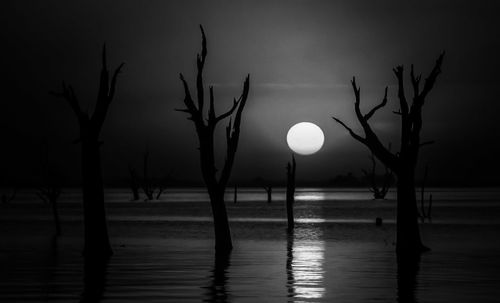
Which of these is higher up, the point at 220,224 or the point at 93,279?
the point at 220,224

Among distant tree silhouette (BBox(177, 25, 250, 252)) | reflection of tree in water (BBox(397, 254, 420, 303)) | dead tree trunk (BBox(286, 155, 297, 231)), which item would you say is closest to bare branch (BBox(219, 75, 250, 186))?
distant tree silhouette (BBox(177, 25, 250, 252))

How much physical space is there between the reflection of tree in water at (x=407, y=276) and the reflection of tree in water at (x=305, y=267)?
1.58 metres

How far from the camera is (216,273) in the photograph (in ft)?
66.8

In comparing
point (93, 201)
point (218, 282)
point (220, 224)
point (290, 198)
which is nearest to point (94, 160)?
point (93, 201)

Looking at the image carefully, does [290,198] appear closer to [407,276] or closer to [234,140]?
[234,140]

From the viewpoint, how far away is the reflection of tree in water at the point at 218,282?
606 inches

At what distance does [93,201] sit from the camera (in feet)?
81.8

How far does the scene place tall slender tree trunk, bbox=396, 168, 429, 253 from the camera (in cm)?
2736

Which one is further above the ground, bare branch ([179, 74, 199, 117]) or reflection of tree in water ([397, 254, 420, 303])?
bare branch ([179, 74, 199, 117])

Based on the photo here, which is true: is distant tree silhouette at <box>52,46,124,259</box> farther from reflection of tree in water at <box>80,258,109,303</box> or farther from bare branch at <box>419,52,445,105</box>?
bare branch at <box>419,52,445,105</box>

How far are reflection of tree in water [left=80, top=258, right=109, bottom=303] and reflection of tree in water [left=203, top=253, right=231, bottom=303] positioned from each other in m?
2.06

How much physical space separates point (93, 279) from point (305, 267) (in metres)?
6.22

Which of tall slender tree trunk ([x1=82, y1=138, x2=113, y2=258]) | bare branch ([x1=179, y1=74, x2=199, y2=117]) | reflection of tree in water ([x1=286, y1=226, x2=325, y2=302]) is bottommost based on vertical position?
reflection of tree in water ([x1=286, y1=226, x2=325, y2=302])

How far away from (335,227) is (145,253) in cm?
2236
